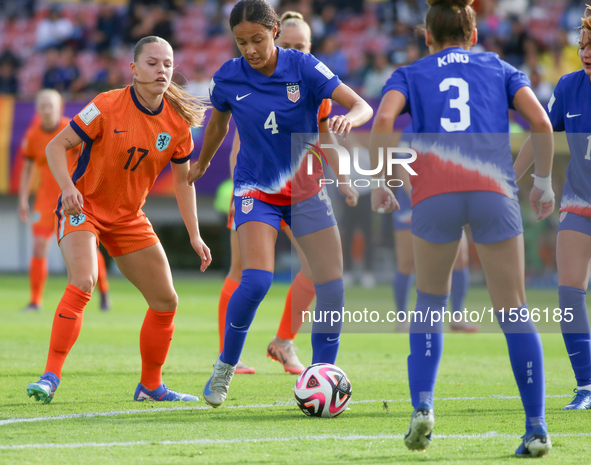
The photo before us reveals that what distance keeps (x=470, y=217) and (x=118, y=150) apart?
2.26 metres

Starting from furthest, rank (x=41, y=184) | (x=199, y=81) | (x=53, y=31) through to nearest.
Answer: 1. (x=53, y=31)
2. (x=199, y=81)
3. (x=41, y=184)

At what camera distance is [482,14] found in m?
19.1

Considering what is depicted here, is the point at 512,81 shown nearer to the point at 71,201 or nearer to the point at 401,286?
the point at 71,201

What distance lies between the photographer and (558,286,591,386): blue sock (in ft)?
14.9

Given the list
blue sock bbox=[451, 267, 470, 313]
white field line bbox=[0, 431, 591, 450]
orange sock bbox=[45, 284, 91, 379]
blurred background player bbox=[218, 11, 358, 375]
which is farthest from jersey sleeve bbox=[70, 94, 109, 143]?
blue sock bbox=[451, 267, 470, 313]

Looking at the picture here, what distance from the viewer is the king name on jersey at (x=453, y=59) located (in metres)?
3.33

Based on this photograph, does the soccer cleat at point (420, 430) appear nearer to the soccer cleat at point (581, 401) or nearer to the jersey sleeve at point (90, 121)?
the soccer cleat at point (581, 401)

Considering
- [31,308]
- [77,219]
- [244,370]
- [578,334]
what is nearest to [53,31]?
[31,308]

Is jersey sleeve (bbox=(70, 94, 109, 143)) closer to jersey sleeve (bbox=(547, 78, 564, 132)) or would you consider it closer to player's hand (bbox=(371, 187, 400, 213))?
player's hand (bbox=(371, 187, 400, 213))

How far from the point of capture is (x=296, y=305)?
587cm

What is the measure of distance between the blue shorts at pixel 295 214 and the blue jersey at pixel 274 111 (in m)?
0.04

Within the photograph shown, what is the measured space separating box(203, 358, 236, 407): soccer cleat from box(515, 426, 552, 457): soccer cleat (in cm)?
177

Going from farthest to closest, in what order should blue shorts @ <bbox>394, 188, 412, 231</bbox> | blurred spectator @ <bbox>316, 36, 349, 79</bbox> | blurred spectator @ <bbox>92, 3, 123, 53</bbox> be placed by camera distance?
blurred spectator @ <bbox>92, 3, 123, 53</bbox> → blurred spectator @ <bbox>316, 36, 349, 79</bbox> → blue shorts @ <bbox>394, 188, 412, 231</bbox>

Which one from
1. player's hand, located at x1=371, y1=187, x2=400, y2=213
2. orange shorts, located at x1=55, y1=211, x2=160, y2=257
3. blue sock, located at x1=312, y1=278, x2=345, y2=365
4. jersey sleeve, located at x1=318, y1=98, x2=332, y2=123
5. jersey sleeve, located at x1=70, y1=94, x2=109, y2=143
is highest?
jersey sleeve, located at x1=318, y1=98, x2=332, y2=123
